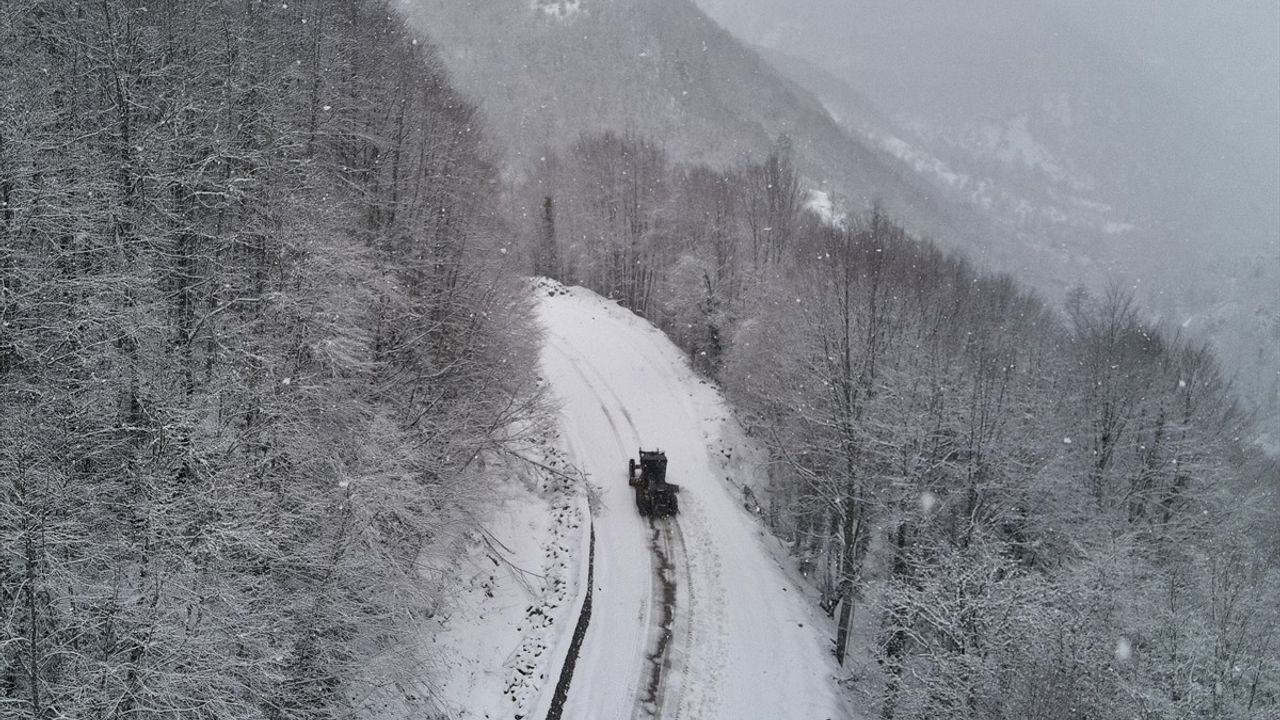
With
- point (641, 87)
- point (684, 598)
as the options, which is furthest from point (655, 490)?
point (641, 87)

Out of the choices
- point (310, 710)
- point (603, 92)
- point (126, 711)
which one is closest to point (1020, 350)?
point (310, 710)

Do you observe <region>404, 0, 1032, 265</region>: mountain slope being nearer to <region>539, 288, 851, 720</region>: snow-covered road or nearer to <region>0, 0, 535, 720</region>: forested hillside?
<region>539, 288, 851, 720</region>: snow-covered road

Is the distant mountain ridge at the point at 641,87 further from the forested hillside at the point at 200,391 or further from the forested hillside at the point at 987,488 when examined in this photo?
the forested hillside at the point at 200,391

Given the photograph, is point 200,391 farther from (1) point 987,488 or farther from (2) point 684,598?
(1) point 987,488

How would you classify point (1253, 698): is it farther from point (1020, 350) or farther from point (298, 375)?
point (1020, 350)

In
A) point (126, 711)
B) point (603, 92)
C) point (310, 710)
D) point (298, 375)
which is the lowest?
point (310, 710)

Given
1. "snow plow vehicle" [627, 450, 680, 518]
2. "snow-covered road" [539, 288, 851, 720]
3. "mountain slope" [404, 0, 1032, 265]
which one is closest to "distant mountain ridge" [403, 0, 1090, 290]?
"mountain slope" [404, 0, 1032, 265]
